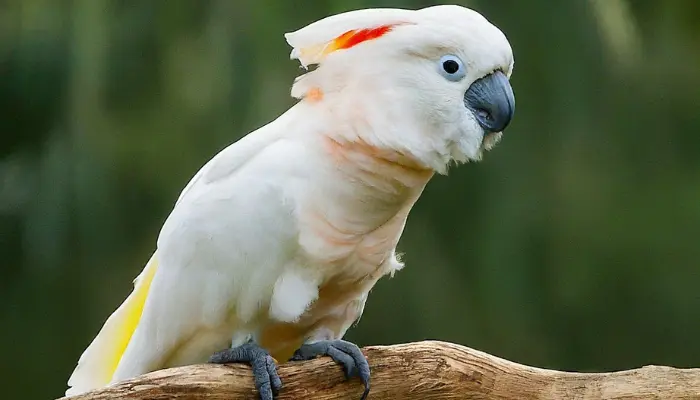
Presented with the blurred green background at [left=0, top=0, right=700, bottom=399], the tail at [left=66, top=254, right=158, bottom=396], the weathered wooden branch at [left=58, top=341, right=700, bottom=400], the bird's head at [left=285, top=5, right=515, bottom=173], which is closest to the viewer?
the weathered wooden branch at [left=58, top=341, right=700, bottom=400]

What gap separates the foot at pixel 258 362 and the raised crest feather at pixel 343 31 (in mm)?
439

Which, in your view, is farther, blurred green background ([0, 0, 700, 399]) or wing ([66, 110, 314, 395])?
blurred green background ([0, 0, 700, 399])

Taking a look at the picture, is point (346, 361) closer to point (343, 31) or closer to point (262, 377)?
point (262, 377)

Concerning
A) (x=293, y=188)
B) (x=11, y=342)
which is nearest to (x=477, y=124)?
(x=293, y=188)

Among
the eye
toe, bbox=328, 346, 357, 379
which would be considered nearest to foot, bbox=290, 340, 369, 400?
toe, bbox=328, 346, 357, 379

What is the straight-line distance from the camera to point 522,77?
205cm

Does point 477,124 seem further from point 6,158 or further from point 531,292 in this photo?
point 6,158

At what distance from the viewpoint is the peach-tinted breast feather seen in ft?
3.87

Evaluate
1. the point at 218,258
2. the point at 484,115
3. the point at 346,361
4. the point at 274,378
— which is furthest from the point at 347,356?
the point at 484,115

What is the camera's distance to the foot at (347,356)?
1.20 metres

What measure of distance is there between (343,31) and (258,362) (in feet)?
1.61

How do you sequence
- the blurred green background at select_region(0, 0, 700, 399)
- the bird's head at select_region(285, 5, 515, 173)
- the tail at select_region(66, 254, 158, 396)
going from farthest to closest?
the blurred green background at select_region(0, 0, 700, 399), the tail at select_region(66, 254, 158, 396), the bird's head at select_region(285, 5, 515, 173)

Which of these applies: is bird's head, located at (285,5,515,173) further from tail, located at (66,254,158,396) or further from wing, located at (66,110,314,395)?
tail, located at (66,254,158,396)

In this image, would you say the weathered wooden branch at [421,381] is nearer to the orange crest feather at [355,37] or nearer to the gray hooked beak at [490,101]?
the gray hooked beak at [490,101]
